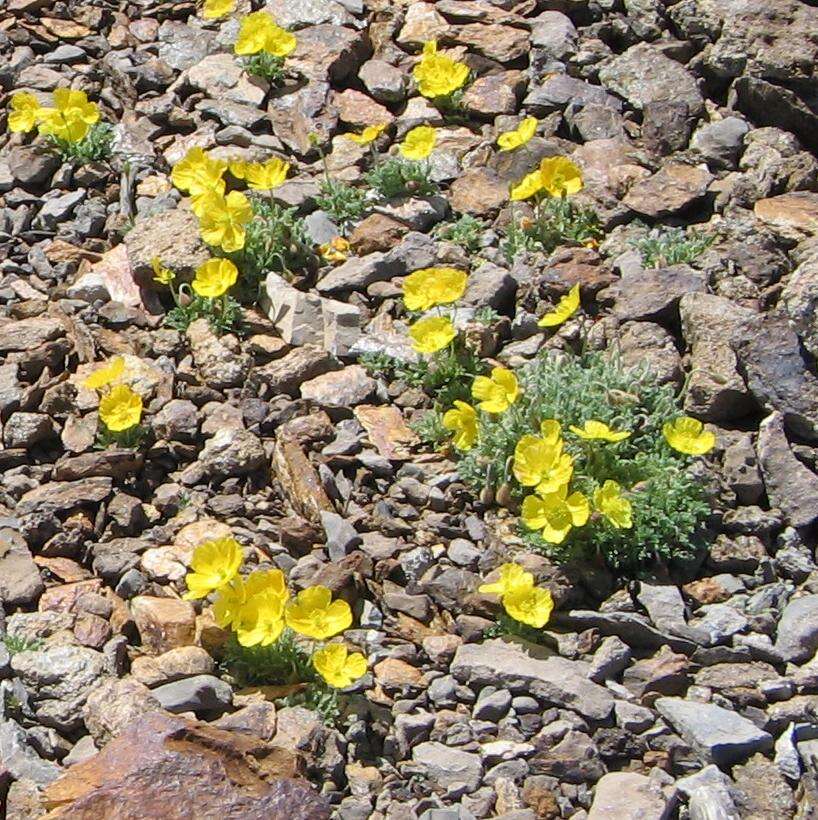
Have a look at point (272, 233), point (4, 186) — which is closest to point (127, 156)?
point (4, 186)

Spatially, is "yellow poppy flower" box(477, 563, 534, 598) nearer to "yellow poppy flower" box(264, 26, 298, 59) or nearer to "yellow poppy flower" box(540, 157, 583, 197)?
Answer: "yellow poppy flower" box(540, 157, 583, 197)

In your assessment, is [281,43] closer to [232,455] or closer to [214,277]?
[214,277]

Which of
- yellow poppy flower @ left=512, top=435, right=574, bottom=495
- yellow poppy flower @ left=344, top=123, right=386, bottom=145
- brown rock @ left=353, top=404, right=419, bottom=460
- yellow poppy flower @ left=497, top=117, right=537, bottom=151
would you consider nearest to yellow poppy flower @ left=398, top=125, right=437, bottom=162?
yellow poppy flower @ left=344, top=123, right=386, bottom=145

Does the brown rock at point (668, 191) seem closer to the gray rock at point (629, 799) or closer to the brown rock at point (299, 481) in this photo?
the brown rock at point (299, 481)

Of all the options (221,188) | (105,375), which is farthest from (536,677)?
(221,188)

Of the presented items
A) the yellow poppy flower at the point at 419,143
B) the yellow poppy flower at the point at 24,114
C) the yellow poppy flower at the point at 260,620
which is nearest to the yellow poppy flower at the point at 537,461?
the yellow poppy flower at the point at 260,620

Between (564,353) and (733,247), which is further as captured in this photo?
(733,247)

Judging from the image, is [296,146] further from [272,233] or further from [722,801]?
[722,801]
